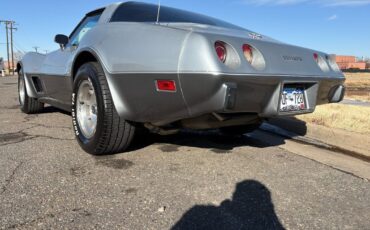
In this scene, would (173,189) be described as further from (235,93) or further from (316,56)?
(316,56)

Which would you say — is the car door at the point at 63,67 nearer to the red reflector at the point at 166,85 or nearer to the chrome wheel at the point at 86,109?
the chrome wheel at the point at 86,109

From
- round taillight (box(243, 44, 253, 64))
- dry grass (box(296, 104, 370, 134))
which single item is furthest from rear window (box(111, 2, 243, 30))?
dry grass (box(296, 104, 370, 134))

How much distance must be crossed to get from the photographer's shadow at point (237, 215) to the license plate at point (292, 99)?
0.70 meters

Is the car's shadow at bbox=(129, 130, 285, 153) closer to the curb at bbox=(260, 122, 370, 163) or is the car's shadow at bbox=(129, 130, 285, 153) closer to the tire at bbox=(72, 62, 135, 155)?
the curb at bbox=(260, 122, 370, 163)

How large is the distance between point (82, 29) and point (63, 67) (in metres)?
0.54

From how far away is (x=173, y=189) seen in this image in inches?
109

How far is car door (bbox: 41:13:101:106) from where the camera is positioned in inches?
165

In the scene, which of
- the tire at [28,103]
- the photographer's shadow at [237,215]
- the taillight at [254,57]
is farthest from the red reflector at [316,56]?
the tire at [28,103]

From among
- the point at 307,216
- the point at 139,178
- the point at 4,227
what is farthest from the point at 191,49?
the point at 4,227

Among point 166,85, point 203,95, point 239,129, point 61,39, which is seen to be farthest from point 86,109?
point 239,129

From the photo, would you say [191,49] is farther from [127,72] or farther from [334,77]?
[334,77]

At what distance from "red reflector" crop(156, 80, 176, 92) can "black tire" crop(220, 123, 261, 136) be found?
6.21ft

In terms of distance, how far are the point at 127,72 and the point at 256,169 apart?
1371 millimetres

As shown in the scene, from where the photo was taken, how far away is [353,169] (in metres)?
3.52
